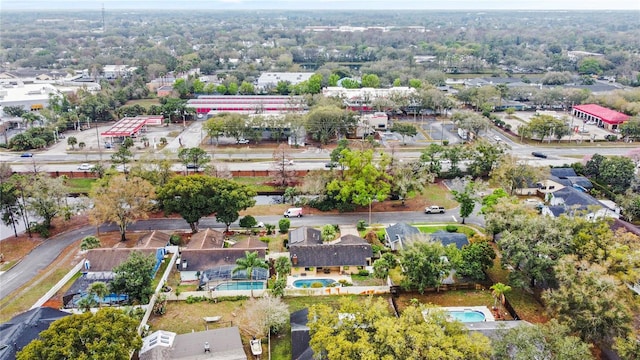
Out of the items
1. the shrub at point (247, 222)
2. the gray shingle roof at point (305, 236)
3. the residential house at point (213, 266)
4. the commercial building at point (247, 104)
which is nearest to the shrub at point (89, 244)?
the residential house at point (213, 266)

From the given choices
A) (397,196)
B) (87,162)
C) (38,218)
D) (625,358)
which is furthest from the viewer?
(87,162)

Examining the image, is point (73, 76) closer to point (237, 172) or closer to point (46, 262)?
point (237, 172)

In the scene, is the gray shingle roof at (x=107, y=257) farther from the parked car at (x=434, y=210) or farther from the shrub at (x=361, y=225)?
the parked car at (x=434, y=210)

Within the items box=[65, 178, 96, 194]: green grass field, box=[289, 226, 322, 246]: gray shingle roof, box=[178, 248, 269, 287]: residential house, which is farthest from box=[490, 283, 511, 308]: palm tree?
box=[65, 178, 96, 194]: green grass field

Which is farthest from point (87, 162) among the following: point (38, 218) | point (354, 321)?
point (354, 321)

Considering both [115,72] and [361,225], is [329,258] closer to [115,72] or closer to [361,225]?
[361,225]

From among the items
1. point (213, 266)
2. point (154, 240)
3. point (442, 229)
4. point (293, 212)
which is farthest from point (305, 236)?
point (442, 229)

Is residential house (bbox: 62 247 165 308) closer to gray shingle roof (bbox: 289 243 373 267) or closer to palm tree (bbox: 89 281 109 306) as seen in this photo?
palm tree (bbox: 89 281 109 306)
